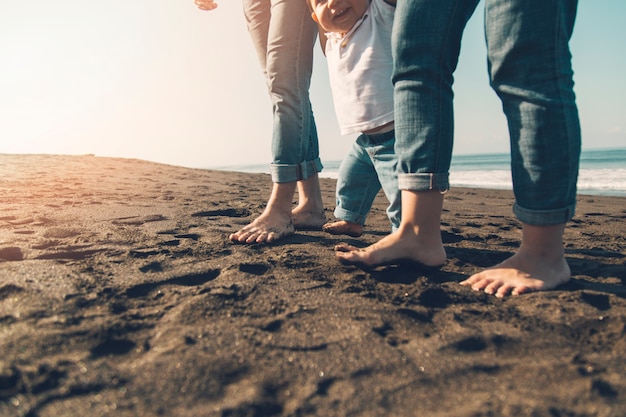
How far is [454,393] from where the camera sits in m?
0.76

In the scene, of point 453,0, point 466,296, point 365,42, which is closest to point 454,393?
point 466,296

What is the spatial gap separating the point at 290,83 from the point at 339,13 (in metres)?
0.48

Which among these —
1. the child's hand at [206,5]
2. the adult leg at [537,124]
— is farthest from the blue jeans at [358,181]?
the child's hand at [206,5]

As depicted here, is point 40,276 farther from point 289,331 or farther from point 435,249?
point 435,249

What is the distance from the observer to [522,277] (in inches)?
50.0

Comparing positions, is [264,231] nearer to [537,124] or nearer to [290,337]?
[290,337]

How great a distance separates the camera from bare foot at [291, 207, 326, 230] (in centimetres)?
233

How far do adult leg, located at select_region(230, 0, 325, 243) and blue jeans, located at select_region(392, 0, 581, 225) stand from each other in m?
0.83

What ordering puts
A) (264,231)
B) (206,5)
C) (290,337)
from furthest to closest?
(206,5) → (264,231) → (290,337)

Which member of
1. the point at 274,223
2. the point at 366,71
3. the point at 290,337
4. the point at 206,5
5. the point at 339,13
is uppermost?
the point at 206,5

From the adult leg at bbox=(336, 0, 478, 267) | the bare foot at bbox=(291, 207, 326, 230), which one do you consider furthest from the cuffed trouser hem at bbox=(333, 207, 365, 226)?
the adult leg at bbox=(336, 0, 478, 267)

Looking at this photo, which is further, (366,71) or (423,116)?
(366,71)

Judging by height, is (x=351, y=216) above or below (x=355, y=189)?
below

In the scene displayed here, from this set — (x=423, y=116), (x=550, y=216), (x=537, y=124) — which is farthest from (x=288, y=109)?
(x=550, y=216)
